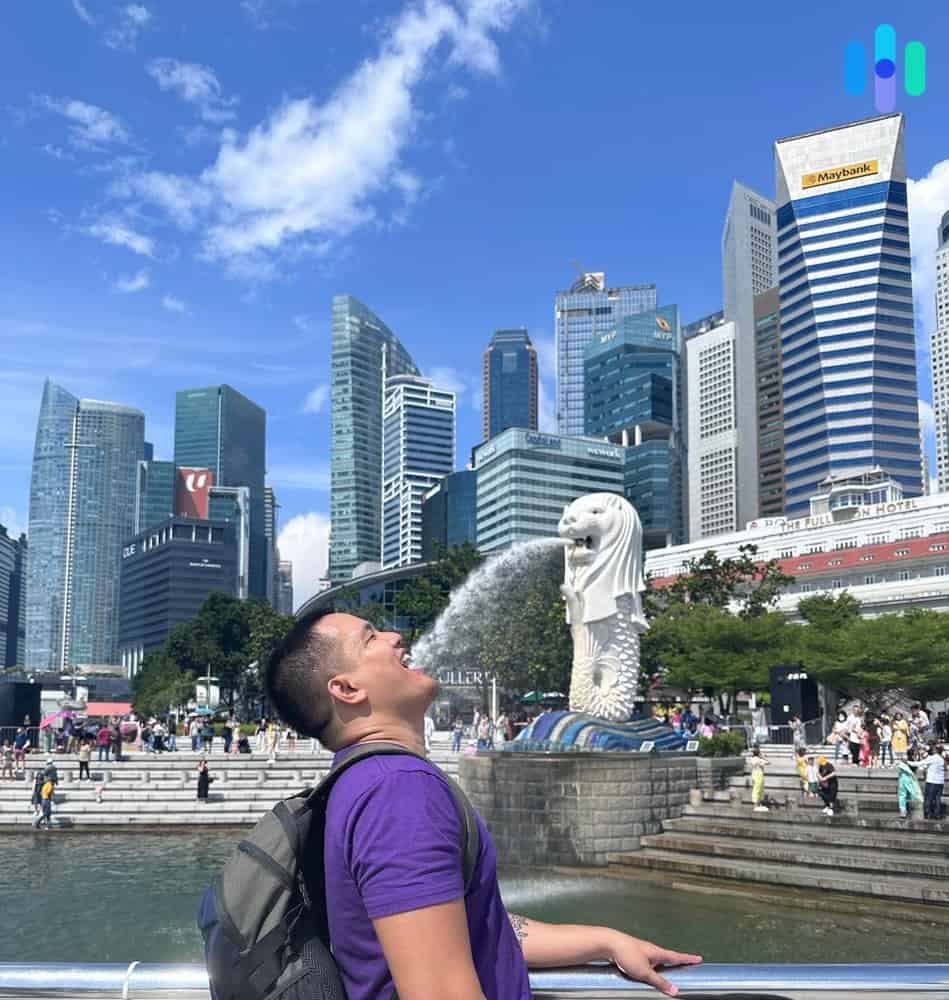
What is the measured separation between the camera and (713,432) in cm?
17988

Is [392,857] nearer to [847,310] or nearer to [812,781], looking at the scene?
[812,781]

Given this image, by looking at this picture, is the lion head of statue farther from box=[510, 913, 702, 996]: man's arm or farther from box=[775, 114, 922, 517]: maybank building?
box=[775, 114, 922, 517]: maybank building

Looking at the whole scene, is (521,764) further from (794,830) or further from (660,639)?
(660,639)

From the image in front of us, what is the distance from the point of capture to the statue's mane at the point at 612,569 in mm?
20406

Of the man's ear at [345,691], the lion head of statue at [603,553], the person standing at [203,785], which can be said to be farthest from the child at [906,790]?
the man's ear at [345,691]

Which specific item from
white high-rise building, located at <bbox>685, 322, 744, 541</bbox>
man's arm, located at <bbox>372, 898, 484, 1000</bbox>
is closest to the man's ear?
man's arm, located at <bbox>372, 898, 484, 1000</bbox>

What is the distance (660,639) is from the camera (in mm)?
45656

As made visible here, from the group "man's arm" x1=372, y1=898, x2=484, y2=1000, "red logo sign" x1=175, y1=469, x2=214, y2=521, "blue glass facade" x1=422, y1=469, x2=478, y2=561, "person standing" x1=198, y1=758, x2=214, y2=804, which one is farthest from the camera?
"red logo sign" x1=175, y1=469, x2=214, y2=521

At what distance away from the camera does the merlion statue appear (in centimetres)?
2028

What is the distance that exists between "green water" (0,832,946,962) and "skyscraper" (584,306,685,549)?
15148 centimetres

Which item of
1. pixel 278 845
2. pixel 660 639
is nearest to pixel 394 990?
pixel 278 845

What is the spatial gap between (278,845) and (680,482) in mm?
183075

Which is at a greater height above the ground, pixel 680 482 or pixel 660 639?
pixel 680 482

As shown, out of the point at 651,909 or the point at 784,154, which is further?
the point at 784,154
